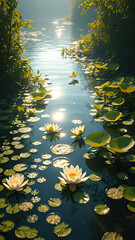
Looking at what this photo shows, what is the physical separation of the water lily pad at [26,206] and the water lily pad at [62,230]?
0.98 feet

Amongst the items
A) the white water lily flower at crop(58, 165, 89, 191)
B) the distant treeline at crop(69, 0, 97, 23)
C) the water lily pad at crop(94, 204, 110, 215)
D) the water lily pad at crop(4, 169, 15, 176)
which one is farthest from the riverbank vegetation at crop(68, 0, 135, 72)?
the distant treeline at crop(69, 0, 97, 23)

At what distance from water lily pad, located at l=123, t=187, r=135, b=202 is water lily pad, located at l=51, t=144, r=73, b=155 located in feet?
2.88

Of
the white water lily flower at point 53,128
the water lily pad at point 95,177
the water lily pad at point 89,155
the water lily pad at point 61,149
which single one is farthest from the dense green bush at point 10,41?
the water lily pad at point 95,177

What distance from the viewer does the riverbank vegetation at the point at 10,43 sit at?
13.2ft

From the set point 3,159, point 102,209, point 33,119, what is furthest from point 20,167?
point 33,119

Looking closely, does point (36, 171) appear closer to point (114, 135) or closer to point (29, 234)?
point (29, 234)

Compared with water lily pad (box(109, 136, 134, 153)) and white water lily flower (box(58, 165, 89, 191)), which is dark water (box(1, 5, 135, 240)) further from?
water lily pad (box(109, 136, 134, 153))

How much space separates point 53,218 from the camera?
5.46 feet

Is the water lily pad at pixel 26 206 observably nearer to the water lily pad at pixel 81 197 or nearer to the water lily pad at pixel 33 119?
the water lily pad at pixel 81 197

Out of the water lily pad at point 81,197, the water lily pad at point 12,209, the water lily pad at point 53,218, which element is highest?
the water lily pad at point 81,197

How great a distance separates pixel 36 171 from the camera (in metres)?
2.20

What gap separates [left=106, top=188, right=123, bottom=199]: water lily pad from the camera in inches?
72.3

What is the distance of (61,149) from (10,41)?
9.09ft

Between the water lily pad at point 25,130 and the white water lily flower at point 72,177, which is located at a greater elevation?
the water lily pad at point 25,130
